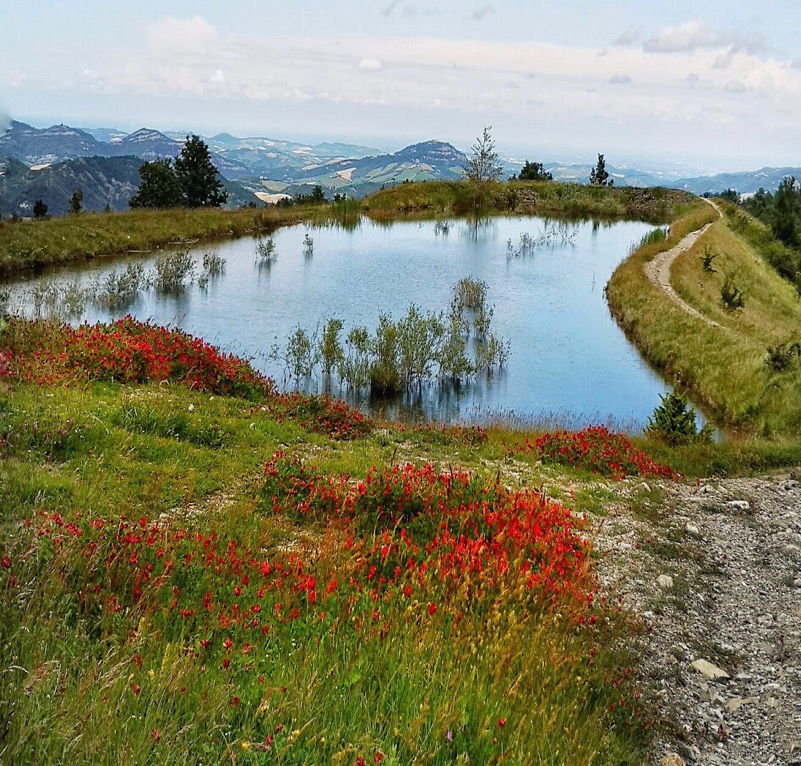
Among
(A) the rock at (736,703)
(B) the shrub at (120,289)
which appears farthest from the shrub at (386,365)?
(A) the rock at (736,703)

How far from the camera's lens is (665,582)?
24.6 feet

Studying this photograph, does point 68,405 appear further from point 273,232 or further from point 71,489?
point 273,232

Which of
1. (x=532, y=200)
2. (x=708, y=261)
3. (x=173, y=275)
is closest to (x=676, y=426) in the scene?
(x=173, y=275)

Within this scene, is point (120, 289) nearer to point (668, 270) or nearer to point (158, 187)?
point (668, 270)

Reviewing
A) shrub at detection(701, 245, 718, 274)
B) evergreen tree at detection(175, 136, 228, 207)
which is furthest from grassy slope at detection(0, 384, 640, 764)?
evergreen tree at detection(175, 136, 228, 207)

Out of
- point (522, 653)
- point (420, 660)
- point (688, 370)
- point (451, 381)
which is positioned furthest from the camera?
point (688, 370)

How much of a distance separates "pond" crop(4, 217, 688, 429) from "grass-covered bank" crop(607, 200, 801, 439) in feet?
3.39

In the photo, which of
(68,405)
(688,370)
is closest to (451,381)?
(688,370)

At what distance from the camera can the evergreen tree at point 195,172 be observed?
59219 millimetres

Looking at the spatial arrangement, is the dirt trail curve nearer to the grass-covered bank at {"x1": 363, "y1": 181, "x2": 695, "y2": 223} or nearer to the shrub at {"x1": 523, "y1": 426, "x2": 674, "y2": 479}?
the shrub at {"x1": 523, "y1": 426, "x2": 674, "y2": 479}

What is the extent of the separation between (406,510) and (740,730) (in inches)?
156

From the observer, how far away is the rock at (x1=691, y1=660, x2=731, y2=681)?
588 centimetres

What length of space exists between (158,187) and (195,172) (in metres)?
12.1

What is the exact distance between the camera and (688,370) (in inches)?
851
